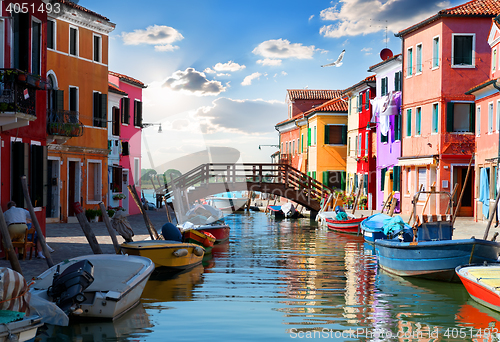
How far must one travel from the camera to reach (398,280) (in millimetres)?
14594

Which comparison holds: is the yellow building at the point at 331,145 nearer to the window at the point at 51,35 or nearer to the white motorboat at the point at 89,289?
the window at the point at 51,35

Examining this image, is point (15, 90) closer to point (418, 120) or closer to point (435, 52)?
point (435, 52)

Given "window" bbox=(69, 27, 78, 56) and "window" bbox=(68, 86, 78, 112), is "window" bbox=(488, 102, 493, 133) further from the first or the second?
"window" bbox=(69, 27, 78, 56)

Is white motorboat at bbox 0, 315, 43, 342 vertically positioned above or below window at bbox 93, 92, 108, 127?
below

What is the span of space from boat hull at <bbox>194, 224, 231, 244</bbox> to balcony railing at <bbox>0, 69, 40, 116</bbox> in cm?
863

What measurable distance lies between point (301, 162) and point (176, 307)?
4031cm

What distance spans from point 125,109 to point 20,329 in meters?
25.1

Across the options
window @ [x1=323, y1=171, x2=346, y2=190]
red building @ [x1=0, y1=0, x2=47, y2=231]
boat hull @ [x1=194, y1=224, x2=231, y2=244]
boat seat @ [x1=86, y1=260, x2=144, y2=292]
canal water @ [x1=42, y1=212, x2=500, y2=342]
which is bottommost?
canal water @ [x1=42, y1=212, x2=500, y2=342]

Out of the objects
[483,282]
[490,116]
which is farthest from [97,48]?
[483,282]

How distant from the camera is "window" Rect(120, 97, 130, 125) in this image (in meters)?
31.6

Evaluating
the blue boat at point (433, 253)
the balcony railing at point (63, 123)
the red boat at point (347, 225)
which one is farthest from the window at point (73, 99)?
the blue boat at point (433, 253)

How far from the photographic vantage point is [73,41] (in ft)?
81.3

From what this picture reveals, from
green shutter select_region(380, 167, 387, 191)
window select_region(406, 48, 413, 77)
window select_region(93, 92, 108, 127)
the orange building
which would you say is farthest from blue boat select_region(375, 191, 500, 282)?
green shutter select_region(380, 167, 387, 191)

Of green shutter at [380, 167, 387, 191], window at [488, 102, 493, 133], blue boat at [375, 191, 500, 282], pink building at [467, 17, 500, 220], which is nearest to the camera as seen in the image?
blue boat at [375, 191, 500, 282]
